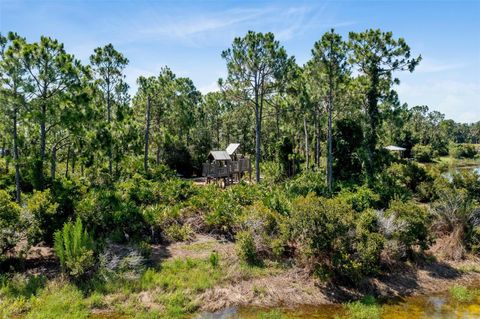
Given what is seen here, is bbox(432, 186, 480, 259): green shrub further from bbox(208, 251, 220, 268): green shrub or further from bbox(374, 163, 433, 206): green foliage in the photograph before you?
bbox(208, 251, 220, 268): green shrub

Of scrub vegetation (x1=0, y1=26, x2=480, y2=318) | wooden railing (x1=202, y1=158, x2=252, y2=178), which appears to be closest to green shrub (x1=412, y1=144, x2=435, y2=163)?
scrub vegetation (x1=0, y1=26, x2=480, y2=318)

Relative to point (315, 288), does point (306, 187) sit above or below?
above

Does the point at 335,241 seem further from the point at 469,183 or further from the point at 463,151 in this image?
the point at 463,151

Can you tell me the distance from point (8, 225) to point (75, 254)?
2.64 meters

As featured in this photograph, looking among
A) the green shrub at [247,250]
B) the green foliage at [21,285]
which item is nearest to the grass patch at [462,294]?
the green shrub at [247,250]

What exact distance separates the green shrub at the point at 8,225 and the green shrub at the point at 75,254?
5.10ft

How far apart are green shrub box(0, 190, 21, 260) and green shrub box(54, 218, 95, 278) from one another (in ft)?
5.10

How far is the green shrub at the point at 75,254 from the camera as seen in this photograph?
11.0 meters

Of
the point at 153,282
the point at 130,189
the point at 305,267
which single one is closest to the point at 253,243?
the point at 305,267

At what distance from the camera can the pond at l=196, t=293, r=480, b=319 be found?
10180 mm

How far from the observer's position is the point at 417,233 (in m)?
13.8

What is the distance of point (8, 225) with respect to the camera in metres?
11.8

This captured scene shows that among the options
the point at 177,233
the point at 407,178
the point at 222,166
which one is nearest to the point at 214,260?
the point at 177,233

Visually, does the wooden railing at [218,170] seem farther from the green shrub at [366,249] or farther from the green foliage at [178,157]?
the green shrub at [366,249]
